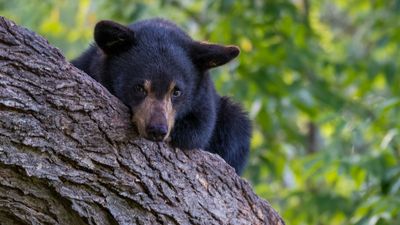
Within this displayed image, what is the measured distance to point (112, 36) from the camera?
472cm

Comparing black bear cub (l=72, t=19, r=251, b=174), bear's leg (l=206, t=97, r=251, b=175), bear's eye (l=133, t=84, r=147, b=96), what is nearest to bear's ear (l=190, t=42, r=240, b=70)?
black bear cub (l=72, t=19, r=251, b=174)

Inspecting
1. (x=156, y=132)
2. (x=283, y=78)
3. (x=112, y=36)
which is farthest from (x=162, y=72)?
(x=283, y=78)

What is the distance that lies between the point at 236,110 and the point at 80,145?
258cm

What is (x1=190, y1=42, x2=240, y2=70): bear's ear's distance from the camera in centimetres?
492

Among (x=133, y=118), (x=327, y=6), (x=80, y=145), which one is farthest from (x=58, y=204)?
(x=327, y=6)

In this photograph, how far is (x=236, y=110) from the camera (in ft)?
19.6

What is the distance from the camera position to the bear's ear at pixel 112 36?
4.56 metres

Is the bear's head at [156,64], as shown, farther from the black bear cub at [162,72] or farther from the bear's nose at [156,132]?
the bear's nose at [156,132]

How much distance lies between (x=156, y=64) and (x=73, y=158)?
137 centimetres

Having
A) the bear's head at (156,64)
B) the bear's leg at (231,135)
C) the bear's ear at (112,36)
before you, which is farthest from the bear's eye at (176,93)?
the bear's leg at (231,135)

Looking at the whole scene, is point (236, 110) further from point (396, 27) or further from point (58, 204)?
point (396, 27)

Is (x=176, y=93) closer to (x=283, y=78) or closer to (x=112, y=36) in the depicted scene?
(x=112, y=36)

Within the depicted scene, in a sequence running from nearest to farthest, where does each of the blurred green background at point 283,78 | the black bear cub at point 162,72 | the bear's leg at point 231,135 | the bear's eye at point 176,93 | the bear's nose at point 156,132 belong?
1. the bear's nose at point 156,132
2. the black bear cub at point 162,72
3. the bear's eye at point 176,93
4. the bear's leg at point 231,135
5. the blurred green background at point 283,78

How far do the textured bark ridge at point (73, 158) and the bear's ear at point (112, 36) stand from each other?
77 cm
